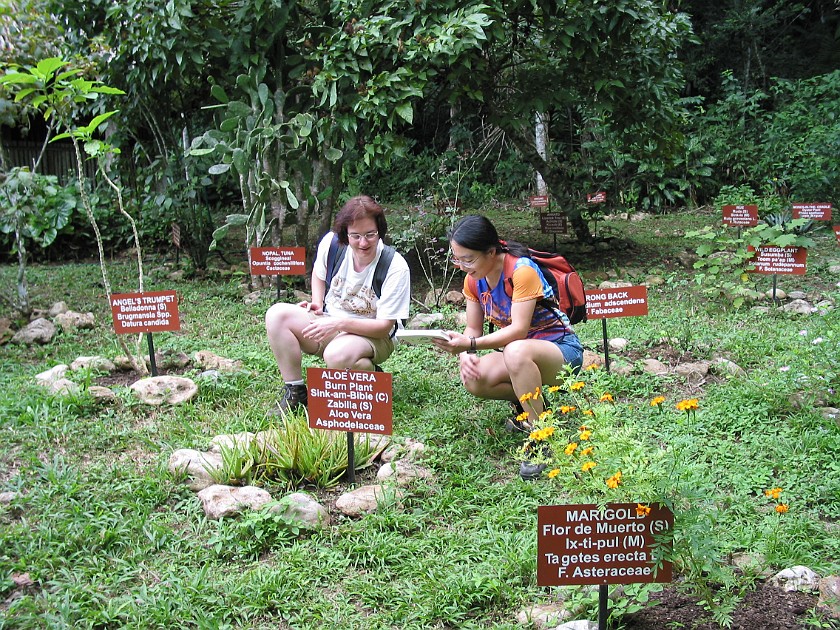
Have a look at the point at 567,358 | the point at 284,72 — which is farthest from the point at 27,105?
the point at 567,358

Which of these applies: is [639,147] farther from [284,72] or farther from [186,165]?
[186,165]

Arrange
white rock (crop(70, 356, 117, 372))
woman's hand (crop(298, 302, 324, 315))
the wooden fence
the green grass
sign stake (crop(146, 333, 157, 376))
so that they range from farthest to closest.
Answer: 1. the wooden fence
2. white rock (crop(70, 356, 117, 372))
3. sign stake (crop(146, 333, 157, 376))
4. woman's hand (crop(298, 302, 324, 315))
5. the green grass

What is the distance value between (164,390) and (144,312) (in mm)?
480

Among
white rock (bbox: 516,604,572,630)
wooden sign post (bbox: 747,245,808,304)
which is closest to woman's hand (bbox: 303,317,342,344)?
white rock (bbox: 516,604,572,630)

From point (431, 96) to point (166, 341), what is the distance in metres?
3.63

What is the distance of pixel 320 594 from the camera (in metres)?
2.51

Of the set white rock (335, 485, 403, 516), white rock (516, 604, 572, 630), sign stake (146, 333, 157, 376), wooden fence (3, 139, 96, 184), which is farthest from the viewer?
wooden fence (3, 139, 96, 184)

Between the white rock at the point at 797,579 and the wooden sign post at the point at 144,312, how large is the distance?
3225 millimetres

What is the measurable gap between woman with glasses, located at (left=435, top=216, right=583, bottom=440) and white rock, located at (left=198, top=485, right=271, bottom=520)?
1028 millimetres

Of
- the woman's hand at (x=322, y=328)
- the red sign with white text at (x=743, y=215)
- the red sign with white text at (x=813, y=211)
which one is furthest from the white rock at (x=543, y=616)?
the red sign with white text at (x=813, y=211)

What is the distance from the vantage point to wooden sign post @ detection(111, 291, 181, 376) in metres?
4.20

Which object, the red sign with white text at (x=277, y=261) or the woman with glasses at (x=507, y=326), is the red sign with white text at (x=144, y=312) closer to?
the red sign with white text at (x=277, y=261)

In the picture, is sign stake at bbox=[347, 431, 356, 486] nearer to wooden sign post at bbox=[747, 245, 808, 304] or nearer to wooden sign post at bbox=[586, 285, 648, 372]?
wooden sign post at bbox=[586, 285, 648, 372]

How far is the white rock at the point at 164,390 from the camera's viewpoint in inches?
161
